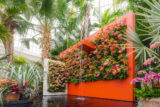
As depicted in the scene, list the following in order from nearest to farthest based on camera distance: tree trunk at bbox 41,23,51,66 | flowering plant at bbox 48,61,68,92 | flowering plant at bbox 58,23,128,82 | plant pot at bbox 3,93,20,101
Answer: plant pot at bbox 3,93,20,101, flowering plant at bbox 58,23,128,82, flowering plant at bbox 48,61,68,92, tree trunk at bbox 41,23,51,66

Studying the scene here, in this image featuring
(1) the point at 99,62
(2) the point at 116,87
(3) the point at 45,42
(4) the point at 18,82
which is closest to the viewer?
(4) the point at 18,82

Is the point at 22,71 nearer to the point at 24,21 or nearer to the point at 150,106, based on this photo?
the point at 150,106

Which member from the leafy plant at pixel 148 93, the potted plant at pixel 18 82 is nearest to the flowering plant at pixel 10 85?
the potted plant at pixel 18 82

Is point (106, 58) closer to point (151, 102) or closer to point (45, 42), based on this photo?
point (151, 102)

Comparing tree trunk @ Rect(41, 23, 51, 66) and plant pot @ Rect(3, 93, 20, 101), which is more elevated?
tree trunk @ Rect(41, 23, 51, 66)

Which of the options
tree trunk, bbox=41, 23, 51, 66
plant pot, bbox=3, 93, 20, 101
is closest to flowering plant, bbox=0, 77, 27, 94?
plant pot, bbox=3, 93, 20, 101

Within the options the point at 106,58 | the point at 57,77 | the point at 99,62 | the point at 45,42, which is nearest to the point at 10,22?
the point at 45,42

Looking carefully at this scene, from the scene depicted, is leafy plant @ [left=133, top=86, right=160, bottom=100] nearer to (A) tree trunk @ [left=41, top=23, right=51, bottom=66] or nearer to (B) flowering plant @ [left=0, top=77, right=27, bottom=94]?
(B) flowering plant @ [left=0, top=77, right=27, bottom=94]

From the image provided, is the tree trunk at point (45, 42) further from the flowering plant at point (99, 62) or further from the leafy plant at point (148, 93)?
the leafy plant at point (148, 93)

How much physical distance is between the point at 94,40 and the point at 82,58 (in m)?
1.39

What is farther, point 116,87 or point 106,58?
point 106,58

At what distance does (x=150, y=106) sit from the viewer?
116 inches

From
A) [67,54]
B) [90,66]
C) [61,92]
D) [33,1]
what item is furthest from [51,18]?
[61,92]

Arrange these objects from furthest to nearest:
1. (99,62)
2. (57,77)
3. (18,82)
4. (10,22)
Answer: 1. (10,22)
2. (57,77)
3. (99,62)
4. (18,82)
